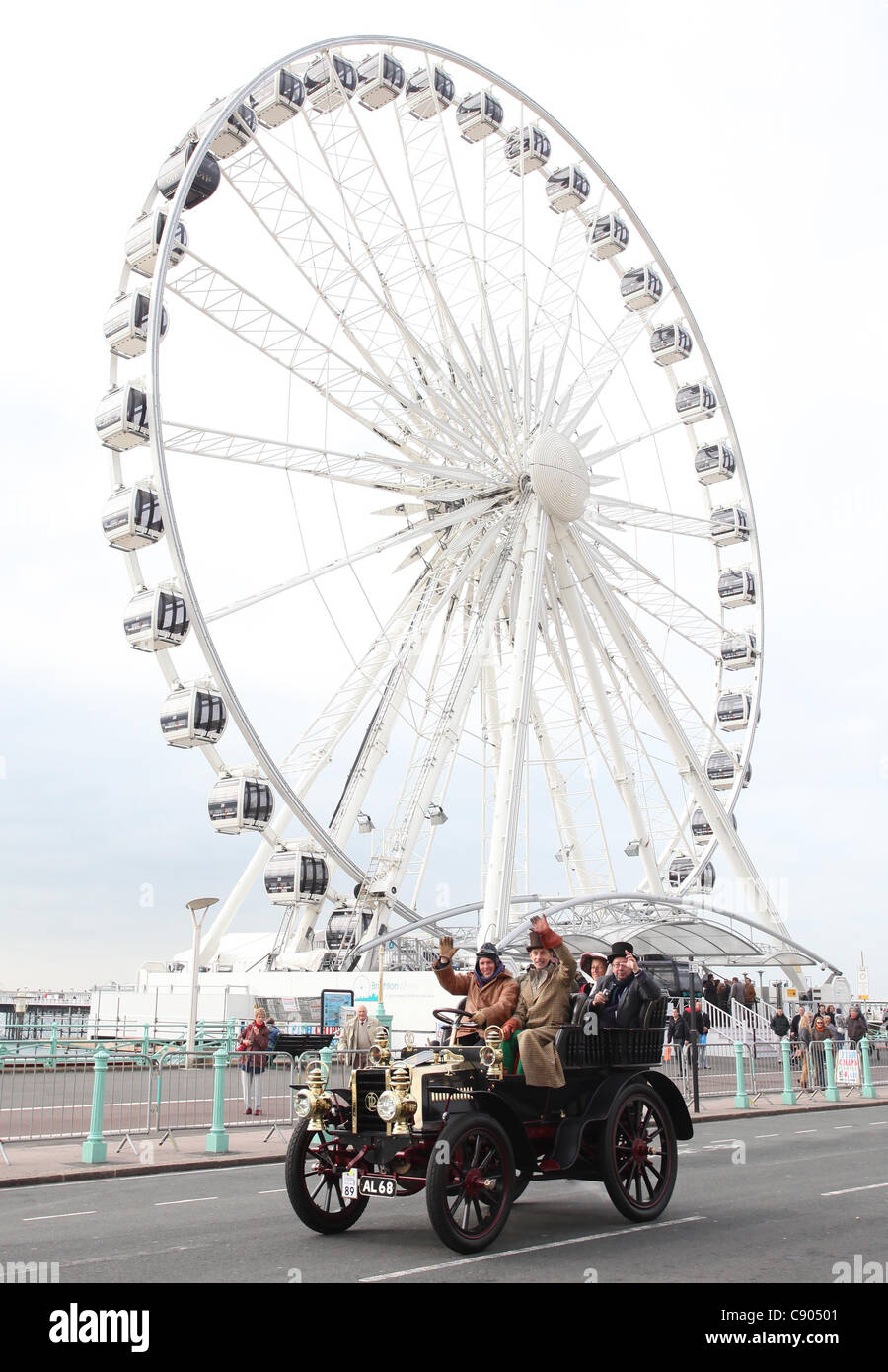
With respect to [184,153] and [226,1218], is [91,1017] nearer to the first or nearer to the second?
[184,153]

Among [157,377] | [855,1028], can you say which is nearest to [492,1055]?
[157,377]

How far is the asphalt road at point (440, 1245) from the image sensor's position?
750 centimetres

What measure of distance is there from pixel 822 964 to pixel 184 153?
29.0 meters

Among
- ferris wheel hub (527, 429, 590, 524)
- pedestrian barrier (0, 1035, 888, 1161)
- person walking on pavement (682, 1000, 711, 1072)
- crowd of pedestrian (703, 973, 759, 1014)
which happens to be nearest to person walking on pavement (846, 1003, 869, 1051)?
pedestrian barrier (0, 1035, 888, 1161)

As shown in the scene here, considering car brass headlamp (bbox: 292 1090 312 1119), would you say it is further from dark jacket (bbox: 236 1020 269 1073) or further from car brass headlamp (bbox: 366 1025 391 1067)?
dark jacket (bbox: 236 1020 269 1073)

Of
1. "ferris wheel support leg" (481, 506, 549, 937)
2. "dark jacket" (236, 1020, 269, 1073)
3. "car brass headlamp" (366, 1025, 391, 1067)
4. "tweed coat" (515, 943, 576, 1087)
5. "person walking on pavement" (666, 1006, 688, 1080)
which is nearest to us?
"tweed coat" (515, 943, 576, 1087)

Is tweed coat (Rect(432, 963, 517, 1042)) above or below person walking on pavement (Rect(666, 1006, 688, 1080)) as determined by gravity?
above

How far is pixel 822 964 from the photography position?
39.7 metres

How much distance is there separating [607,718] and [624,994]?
24511 mm

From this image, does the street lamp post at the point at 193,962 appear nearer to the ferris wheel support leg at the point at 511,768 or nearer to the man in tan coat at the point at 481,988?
the ferris wheel support leg at the point at 511,768

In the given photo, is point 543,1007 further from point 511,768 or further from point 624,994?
point 511,768

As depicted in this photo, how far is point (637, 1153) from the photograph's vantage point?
9.34 meters

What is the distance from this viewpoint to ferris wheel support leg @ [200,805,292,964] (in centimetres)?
3306
